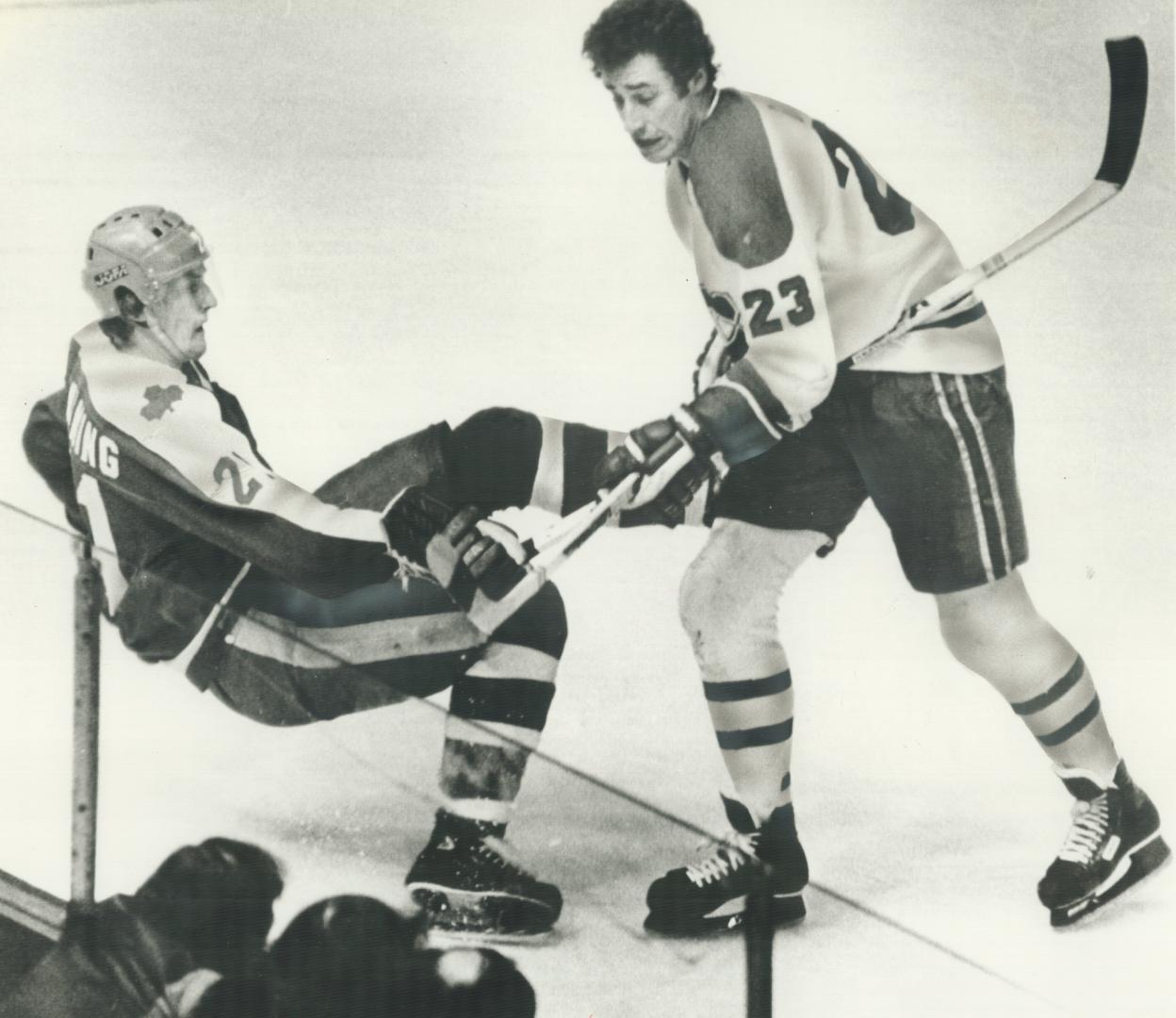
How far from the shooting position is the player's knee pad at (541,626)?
2504 mm

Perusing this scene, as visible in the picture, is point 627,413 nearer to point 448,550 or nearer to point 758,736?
point 448,550

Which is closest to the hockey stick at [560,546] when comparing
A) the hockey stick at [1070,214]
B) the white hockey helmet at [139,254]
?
the hockey stick at [1070,214]

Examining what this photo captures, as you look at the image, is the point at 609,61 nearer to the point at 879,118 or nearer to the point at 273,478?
the point at 879,118

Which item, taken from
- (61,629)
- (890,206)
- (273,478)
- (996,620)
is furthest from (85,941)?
(890,206)

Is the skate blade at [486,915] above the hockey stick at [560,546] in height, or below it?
below

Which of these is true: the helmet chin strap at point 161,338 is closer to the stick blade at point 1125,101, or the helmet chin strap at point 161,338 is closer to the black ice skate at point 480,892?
the black ice skate at point 480,892

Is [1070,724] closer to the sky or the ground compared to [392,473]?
closer to the ground

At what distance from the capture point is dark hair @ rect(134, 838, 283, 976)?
2.56 metres

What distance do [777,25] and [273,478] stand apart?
1.20m

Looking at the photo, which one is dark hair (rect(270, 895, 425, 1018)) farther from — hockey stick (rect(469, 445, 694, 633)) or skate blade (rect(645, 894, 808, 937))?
hockey stick (rect(469, 445, 694, 633))

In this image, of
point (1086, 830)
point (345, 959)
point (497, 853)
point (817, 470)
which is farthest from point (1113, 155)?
point (345, 959)

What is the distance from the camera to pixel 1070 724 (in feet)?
8.19

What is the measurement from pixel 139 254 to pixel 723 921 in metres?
1.57

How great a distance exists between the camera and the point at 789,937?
2508 mm
